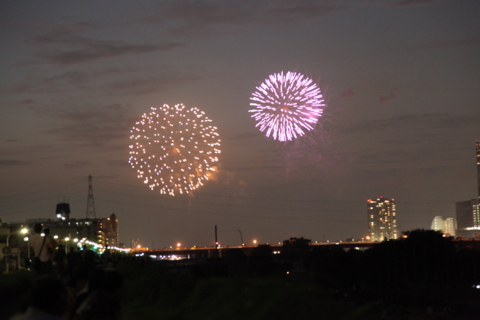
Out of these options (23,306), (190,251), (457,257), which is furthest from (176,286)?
(190,251)

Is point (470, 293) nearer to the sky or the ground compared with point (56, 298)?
nearer to the ground

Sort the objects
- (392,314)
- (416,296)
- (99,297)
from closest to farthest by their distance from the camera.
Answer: (99,297), (392,314), (416,296)

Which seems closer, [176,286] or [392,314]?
[176,286]

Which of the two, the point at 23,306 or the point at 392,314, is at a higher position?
the point at 23,306

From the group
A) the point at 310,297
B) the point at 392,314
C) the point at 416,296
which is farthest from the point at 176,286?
the point at 416,296

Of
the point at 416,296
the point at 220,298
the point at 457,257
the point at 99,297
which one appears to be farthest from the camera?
the point at 457,257

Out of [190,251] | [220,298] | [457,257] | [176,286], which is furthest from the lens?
[190,251]

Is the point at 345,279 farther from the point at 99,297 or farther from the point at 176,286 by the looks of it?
the point at 99,297

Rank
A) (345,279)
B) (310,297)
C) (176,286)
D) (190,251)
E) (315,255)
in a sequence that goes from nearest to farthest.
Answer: (310,297), (176,286), (345,279), (315,255), (190,251)

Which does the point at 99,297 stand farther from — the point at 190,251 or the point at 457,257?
the point at 190,251
